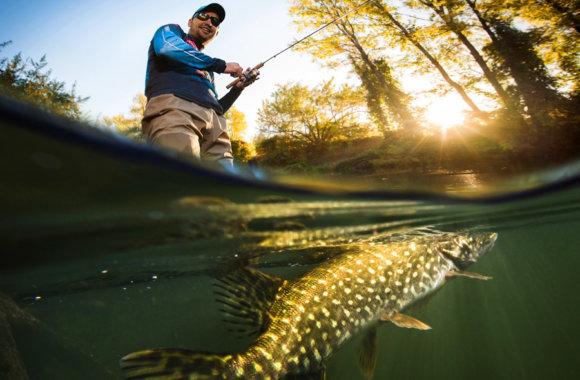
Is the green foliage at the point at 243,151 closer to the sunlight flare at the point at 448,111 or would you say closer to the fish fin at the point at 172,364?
the sunlight flare at the point at 448,111

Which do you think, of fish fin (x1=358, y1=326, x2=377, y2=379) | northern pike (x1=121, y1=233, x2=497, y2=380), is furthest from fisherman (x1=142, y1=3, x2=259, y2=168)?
fish fin (x1=358, y1=326, x2=377, y2=379)

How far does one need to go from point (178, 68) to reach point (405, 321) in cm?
390

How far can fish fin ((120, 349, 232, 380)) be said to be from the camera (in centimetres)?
187

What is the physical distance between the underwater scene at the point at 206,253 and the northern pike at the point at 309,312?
13 millimetres

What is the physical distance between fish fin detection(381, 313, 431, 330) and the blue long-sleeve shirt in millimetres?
3307

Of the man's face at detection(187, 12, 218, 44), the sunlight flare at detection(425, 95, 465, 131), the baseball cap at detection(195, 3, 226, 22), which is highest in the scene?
the sunlight flare at detection(425, 95, 465, 131)

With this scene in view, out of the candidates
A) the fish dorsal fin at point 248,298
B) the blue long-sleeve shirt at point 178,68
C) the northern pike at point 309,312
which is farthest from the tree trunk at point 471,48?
the fish dorsal fin at point 248,298

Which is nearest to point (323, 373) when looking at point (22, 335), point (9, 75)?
point (22, 335)

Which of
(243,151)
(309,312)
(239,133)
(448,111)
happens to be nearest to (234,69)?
(309,312)

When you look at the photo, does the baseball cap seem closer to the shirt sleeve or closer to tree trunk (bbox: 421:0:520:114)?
the shirt sleeve

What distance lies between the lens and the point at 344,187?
2910 mm

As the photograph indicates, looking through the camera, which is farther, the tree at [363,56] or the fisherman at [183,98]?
the tree at [363,56]

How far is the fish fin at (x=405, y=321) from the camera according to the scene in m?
3.00

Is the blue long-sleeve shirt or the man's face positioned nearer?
the blue long-sleeve shirt
